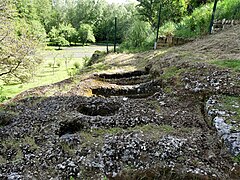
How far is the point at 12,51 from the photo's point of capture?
13.3 meters

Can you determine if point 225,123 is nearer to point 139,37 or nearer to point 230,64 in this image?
point 230,64

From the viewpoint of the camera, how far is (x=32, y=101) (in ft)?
21.9

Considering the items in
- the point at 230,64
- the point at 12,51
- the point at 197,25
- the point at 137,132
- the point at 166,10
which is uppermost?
the point at 166,10

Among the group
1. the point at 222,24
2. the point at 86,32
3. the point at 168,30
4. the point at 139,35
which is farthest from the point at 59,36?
the point at 222,24

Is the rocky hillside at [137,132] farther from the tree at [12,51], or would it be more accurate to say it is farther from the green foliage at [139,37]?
the green foliage at [139,37]

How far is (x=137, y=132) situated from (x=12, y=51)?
11.2m

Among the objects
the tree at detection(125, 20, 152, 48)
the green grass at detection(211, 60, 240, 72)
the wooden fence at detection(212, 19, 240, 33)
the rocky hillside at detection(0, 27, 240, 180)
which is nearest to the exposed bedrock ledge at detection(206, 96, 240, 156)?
the rocky hillside at detection(0, 27, 240, 180)

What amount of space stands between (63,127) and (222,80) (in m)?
4.00

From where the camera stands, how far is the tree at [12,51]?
12547mm

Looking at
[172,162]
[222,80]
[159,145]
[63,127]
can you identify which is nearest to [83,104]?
[63,127]

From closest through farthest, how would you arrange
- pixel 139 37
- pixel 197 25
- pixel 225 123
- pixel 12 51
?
1. pixel 225 123
2. pixel 12 51
3. pixel 197 25
4. pixel 139 37

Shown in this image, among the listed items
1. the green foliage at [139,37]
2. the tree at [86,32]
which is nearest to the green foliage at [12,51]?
the green foliage at [139,37]

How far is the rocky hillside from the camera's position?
3791 mm

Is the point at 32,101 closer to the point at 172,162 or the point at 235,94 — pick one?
the point at 172,162
